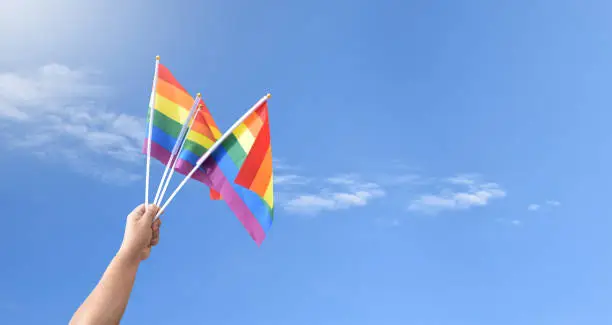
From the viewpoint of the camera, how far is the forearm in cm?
461

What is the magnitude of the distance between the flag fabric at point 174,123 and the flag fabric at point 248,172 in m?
0.15

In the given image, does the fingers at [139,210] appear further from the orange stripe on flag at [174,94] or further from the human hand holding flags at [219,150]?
the orange stripe on flag at [174,94]

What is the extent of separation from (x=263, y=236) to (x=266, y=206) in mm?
368

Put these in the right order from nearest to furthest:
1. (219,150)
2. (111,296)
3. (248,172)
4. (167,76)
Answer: (111,296)
(219,150)
(248,172)
(167,76)

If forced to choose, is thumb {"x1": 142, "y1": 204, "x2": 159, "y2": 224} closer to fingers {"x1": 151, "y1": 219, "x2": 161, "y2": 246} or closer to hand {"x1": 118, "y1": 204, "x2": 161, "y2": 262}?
hand {"x1": 118, "y1": 204, "x2": 161, "y2": 262}

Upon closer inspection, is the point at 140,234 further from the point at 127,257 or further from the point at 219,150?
the point at 219,150

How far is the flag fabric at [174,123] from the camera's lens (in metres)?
7.04

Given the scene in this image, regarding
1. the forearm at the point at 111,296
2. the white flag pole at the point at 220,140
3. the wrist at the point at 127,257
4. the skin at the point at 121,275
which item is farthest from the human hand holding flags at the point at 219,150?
the forearm at the point at 111,296

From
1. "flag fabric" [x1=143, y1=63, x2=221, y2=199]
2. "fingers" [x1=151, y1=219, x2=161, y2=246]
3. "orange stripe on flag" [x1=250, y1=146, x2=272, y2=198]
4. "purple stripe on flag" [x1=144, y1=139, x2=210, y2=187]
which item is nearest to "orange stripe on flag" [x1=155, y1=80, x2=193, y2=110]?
"flag fabric" [x1=143, y1=63, x2=221, y2=199]

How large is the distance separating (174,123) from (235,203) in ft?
3.88

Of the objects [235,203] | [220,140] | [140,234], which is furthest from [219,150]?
[140,234]

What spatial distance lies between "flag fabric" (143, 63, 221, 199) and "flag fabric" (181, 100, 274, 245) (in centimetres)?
15

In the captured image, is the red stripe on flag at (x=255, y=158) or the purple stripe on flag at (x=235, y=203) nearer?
the purple stripe on flag at (x=235, y=203)

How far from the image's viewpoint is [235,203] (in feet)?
24.0
